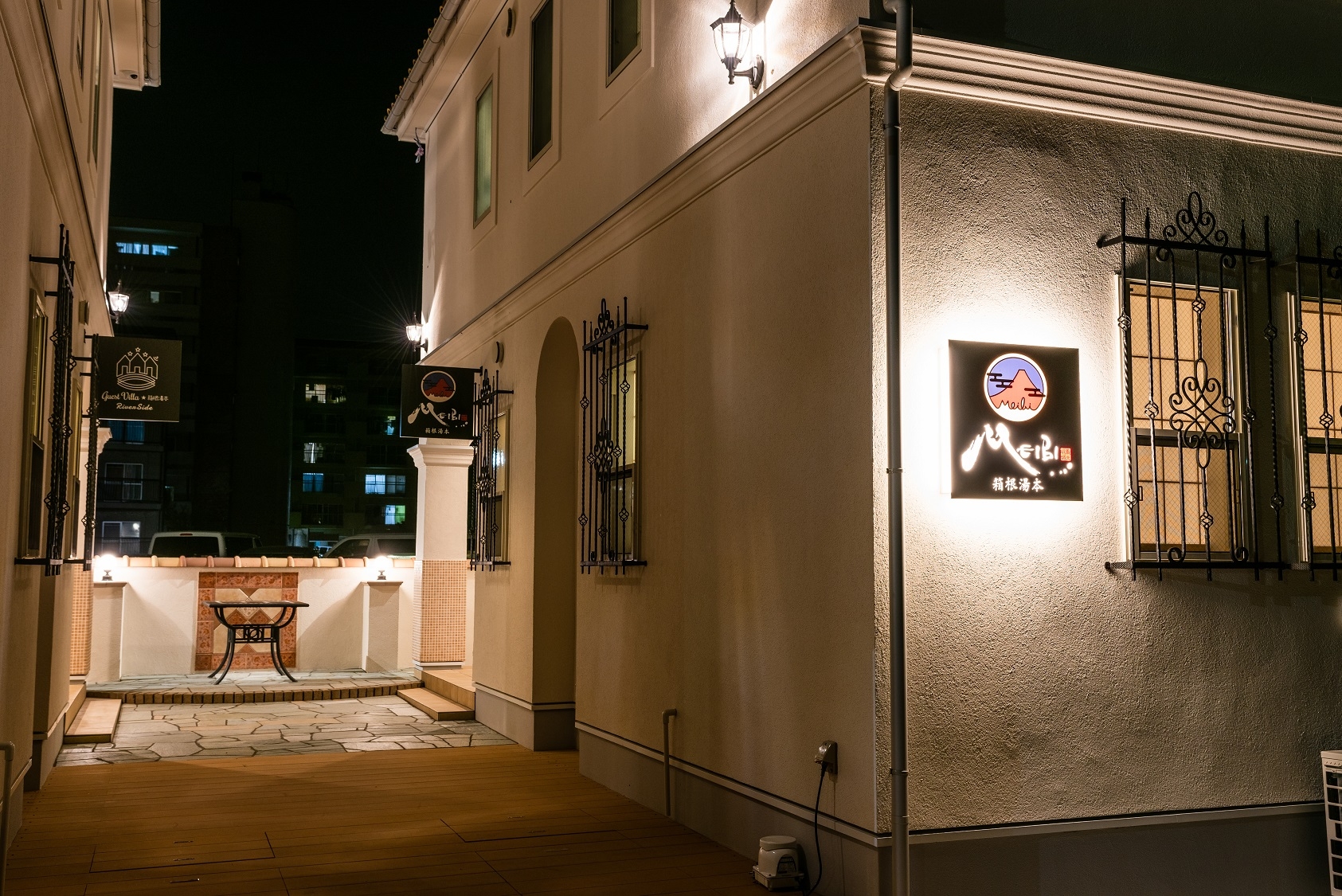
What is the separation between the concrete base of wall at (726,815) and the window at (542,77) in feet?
17.5

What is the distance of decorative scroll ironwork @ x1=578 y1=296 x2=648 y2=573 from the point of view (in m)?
8.81

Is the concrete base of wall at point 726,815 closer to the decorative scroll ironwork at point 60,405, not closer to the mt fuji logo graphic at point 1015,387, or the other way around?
the mt fuji logo graphic at point 1015,387

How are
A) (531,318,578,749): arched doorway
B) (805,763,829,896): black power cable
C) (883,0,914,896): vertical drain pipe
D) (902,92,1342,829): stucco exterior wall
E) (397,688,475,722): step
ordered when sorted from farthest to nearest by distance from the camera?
(397,688,475,722): step < (531,318,578,749): arched doorway < (805,763,829,896): black power cable < (902,92,1342,829): stucco exterior wall < (883,0,914,896): vertical drain pipe

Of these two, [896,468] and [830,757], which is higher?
[896,468]

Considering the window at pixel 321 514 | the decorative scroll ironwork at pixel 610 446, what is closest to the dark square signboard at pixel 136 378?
the decorative scroll ironwork at pixel 610 446

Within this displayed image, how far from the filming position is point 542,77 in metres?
11.3

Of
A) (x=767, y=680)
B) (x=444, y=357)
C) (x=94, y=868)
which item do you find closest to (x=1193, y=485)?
(x=767, y=680)

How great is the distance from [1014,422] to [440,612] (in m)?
11.0

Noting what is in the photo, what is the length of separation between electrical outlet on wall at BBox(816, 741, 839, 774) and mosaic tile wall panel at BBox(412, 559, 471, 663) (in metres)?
10.3

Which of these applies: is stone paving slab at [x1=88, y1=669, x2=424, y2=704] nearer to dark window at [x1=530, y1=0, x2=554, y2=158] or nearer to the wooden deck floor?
the wooden deck floor

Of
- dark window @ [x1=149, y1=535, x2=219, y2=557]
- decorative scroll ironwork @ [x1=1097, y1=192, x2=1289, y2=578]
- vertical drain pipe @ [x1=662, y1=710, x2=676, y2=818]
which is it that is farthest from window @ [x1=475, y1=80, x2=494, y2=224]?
dark window @ [x1=149, y1=535, x2=219, y2=557]

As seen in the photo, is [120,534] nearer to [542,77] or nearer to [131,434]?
[131,434]

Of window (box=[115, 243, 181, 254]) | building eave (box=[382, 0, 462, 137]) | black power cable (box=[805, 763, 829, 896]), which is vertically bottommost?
black power cable (box=[805, 763, 829, 896])

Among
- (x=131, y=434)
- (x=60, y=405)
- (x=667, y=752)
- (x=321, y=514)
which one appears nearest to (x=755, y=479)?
(x=667, y=752)
